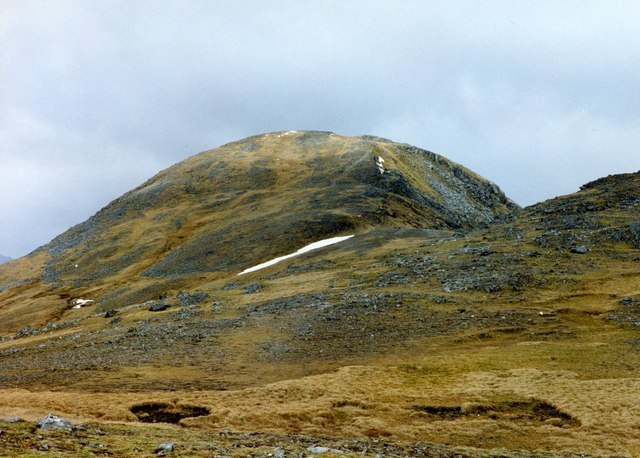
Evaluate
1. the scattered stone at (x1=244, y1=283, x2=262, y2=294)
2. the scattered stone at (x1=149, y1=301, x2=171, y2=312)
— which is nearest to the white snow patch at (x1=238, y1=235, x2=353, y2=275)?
the scattered stone at (x1=244, y1=283, x2=262, y2=294)

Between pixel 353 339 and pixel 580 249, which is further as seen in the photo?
pixel 580 249

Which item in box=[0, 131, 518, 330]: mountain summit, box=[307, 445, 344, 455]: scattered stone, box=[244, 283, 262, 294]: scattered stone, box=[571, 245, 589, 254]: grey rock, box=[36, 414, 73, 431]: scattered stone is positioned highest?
box=[0, 131, 518, 330]: mountain summit

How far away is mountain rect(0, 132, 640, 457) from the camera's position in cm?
3092

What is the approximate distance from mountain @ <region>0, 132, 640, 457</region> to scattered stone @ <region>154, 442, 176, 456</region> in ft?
1.41

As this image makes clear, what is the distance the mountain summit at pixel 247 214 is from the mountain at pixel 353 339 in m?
1.26

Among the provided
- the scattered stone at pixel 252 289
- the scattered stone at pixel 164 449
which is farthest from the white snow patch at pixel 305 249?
the scattered stone at pixel 164 449

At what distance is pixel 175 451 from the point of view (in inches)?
841

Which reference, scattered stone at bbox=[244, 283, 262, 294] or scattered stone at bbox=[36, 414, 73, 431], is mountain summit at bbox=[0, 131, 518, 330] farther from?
scattered stone at bbox=[36, 414, 73, 431]

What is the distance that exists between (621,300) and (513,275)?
1275cm

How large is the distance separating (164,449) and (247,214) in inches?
4775

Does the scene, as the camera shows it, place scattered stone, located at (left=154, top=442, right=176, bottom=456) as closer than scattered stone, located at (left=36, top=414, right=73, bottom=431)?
Yes

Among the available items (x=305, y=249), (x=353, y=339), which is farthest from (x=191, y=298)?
(x=353, y=339)

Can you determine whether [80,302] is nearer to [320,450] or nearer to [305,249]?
[305,249]

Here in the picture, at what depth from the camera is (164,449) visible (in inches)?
845
